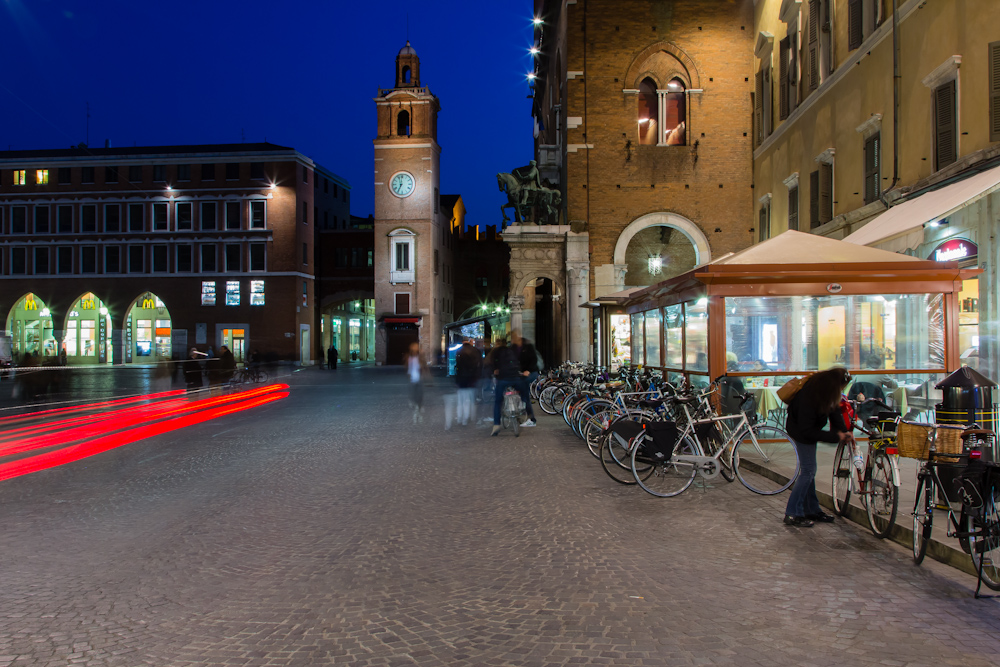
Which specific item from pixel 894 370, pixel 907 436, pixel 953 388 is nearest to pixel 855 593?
pixel 907 436

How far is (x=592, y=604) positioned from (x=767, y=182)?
76.2ft

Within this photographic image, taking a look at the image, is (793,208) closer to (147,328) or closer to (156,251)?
(156,251)

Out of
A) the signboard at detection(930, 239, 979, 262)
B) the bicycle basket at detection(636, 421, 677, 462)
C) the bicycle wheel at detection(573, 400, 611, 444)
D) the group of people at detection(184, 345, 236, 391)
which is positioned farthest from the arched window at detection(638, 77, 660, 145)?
the bicycle basket at detection(636, 421, 677, 462)

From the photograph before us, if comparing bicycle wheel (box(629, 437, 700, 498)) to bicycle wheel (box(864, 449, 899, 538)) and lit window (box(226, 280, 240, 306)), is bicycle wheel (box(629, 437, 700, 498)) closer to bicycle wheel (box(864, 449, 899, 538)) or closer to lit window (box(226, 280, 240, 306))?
bicycle wheel (box(864, 449, 899, 538))

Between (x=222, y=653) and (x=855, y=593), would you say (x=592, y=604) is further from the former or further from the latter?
(x=222, y=653)

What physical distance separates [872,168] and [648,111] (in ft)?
41.0

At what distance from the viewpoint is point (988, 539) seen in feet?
15.4

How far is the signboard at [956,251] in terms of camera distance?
38.9ft

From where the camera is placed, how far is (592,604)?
457cm

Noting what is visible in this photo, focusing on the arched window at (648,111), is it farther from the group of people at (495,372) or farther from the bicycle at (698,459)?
the bicycle at (698,459)

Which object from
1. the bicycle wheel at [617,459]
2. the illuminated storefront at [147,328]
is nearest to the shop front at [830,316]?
the bicycle wheel at [617,459]

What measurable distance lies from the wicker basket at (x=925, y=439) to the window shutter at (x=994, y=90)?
27.6 feet

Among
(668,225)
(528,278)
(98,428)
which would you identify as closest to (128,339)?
(528,278)

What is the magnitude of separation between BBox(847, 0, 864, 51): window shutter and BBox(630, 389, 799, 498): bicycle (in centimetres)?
1206
